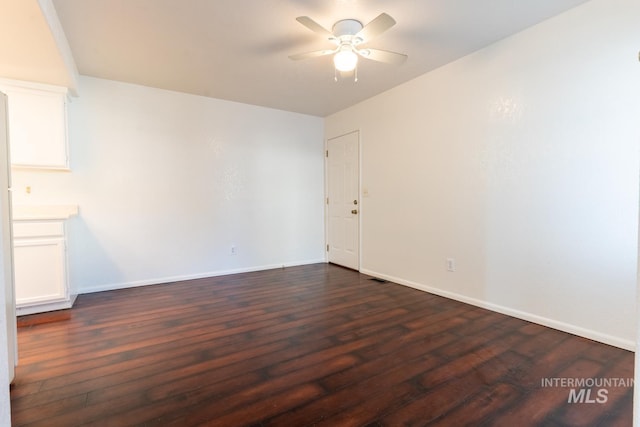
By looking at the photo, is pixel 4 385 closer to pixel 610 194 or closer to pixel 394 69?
pixel 610 194

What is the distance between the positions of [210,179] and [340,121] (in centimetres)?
211

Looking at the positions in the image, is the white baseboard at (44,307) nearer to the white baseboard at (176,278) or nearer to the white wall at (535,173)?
the white baseboard at (176,278)

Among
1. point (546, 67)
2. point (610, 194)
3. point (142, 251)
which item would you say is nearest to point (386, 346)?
point (610, 194)

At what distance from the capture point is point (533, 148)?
2.51 metres

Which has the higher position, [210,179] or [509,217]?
[210,179]

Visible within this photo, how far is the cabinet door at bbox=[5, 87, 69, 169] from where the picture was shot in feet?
9.14

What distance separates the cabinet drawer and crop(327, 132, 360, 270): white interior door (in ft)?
10.9

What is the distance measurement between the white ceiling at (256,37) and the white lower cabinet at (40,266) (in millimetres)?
1670

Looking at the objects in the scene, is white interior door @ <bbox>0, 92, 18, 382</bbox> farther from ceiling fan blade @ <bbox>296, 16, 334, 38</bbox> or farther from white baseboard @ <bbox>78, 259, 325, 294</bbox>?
white baseboard @ <bbox>78, 259, 325, 294</bbox>

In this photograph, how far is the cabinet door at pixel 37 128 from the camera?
9.14 feet

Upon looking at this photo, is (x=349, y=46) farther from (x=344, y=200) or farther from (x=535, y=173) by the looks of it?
(x=344, y=200)

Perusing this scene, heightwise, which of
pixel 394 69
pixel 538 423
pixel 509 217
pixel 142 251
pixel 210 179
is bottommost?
pixel 538 423

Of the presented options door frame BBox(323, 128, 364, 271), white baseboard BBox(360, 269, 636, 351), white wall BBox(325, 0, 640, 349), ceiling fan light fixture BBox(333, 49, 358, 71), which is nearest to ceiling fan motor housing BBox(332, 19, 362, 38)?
ceiling fan light fixture BBox(333, 49, 358, 71)

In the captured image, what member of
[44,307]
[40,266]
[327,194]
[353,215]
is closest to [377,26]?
[353,215]
